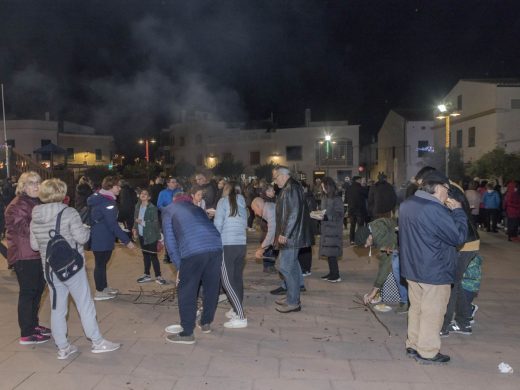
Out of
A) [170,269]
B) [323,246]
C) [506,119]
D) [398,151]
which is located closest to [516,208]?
[323,246]

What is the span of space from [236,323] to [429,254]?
92.7 inches

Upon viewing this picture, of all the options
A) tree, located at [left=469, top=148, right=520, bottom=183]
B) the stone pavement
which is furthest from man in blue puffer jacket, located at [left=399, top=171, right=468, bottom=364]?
tree, located at [left=469, top=148, right=520, bottom=183]

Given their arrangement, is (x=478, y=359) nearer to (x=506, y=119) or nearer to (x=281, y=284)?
(x=281, y=284)

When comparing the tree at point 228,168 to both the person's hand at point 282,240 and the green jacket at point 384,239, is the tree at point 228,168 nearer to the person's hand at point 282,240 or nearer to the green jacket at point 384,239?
the green jacket at point 384,239

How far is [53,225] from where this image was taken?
187 inches

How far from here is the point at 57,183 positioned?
486 cm

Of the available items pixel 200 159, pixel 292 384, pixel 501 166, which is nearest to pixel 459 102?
pixel 501 166

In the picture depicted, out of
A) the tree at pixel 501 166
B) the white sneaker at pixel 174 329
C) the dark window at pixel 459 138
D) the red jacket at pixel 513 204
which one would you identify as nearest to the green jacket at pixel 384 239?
the white sneaker at pixel 174 329

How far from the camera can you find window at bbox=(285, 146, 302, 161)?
149 feet

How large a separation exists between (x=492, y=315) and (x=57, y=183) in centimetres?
523

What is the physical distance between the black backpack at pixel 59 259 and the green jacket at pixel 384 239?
3550 millimetres

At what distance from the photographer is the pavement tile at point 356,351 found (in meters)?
4.86

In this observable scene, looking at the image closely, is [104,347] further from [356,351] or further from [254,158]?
[254,158]

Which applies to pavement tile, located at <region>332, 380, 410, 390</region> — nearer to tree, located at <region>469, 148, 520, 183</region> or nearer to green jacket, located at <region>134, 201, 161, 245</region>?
green jacket, located at <region>134, 201, 161, 245</region>
